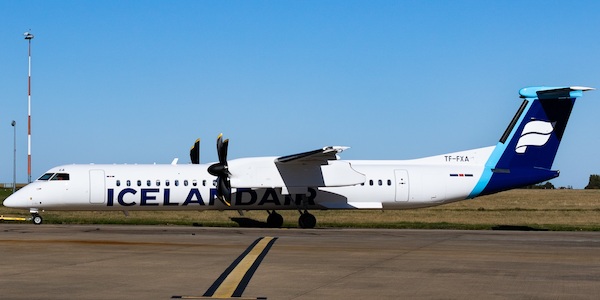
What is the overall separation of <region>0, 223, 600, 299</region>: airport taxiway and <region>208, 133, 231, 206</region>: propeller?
18.2ft

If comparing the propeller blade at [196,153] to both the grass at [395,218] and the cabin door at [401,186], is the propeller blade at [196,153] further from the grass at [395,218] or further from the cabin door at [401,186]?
the cabin door at [401,186]

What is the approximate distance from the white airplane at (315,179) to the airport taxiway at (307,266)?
6.24 metres

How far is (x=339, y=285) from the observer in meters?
13.7

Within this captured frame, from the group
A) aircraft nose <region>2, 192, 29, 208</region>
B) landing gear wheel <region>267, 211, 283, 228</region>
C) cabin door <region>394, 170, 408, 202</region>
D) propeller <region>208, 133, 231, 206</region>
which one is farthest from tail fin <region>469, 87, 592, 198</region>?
aircraft nose <region>2, 192, 29, 208</region>

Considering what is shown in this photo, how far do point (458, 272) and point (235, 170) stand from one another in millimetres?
17585

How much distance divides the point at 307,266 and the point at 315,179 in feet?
53.0

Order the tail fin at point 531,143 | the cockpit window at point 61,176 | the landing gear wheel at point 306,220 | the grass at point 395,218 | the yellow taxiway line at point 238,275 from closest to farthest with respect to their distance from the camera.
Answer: the yellow taxiway line at point 238,275, the cockpit window at point 61,176, the tail fin at point 531,143, the landing gear wheel at point 306,220, the grass at point 395,218

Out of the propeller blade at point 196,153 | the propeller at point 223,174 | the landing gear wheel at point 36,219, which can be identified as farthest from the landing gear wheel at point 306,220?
the landing gear wheel at point 36,219

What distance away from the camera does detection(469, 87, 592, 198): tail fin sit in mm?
33688

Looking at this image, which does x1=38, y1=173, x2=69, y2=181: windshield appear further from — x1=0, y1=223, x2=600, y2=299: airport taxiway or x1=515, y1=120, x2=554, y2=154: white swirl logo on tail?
x1=515, y1=120, x2=554, y2=154: white swirl logo on tail

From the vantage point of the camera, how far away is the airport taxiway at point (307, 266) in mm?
12922

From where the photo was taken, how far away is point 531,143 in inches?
1332

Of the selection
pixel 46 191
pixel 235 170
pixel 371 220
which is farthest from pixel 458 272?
pixel 371 220

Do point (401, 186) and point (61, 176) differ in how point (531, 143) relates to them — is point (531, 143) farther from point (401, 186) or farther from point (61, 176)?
point (61, 176)
